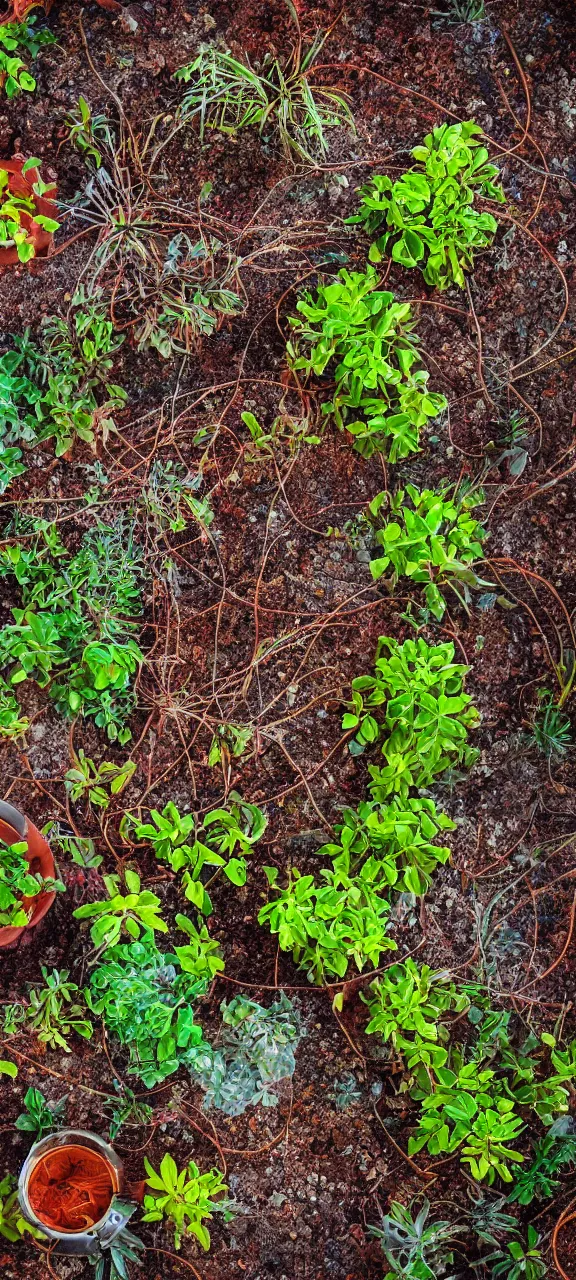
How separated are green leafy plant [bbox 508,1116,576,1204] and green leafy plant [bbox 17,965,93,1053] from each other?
3.81 feet

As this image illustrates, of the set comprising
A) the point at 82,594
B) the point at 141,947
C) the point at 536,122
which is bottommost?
the point at 141,947

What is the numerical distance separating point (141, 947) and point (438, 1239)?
106 centimetres

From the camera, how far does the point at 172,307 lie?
2328 millimetres

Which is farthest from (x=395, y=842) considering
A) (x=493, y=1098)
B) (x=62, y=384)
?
(x=62, y=384)

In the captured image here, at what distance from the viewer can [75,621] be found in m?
2.24

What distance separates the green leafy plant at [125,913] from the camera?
7.02ft

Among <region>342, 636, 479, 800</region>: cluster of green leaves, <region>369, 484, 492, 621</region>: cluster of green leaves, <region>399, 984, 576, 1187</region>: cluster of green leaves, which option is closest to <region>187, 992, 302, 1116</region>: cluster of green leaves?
<region>399, 984, 576, 1187</region>: cluster of green leaves

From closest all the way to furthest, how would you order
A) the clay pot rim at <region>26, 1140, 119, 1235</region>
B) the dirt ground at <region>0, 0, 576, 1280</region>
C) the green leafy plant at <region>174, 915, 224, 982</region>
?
the clay pot rim at <region>26, 1140, 119, 1235</region> < the green leafy plant at <region>174, 915, 224, 982</region> < the dirt ground at <region>0, 0, 576, 1280</region>

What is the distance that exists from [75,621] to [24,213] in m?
1.09

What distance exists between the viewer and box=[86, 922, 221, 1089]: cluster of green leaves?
2.11 m

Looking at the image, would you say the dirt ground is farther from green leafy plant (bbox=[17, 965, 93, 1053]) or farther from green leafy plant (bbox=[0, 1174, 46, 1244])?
green leafy plant (bbox=[0, 1174, 46, 1244])

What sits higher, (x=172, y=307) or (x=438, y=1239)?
(x=172, y=307)

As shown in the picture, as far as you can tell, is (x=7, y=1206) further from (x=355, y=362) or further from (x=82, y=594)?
(x=355, y=362)

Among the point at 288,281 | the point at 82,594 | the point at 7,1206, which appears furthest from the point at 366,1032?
the point at 288,281
